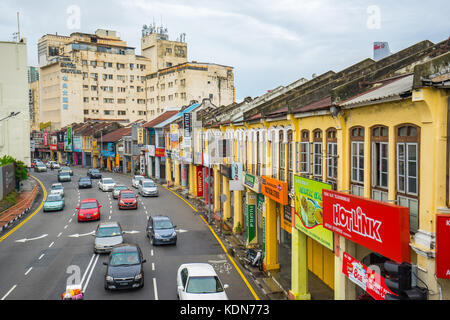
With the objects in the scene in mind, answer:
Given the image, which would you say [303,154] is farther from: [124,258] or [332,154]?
[124,258]

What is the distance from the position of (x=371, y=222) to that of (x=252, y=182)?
44.3ft

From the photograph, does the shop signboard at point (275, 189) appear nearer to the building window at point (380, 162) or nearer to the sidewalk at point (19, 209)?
the building window at point (380, 162)

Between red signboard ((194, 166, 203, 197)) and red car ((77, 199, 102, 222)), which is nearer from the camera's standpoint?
red car ((77, 199, 102, 222))

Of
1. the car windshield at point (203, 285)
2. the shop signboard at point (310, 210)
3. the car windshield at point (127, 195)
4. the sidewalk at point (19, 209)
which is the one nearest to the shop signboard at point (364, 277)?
the shop signboard at point (310, 210)

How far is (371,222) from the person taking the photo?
10773 mm

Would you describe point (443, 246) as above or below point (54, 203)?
above

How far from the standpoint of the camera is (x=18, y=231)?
99.6 ft

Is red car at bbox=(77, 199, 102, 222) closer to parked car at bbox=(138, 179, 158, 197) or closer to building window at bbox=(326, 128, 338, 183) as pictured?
parked car at bbox=(138, 179, 158, 197)

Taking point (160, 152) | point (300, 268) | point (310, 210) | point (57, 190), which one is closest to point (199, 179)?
point (57, 190)

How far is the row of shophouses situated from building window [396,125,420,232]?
0.09ft

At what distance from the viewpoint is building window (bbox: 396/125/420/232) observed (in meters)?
10.1

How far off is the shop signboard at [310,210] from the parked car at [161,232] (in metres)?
10.7

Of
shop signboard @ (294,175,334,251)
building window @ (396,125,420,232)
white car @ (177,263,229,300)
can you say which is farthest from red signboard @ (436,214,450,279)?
white car @ (177,263,229,300)
